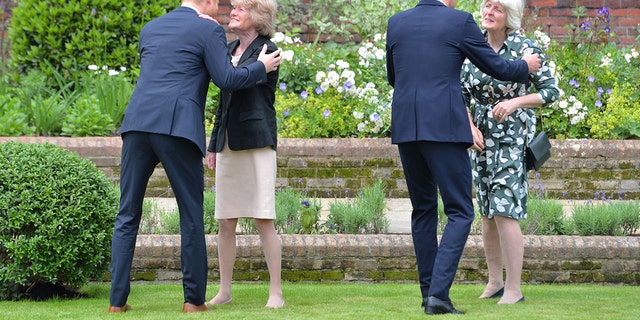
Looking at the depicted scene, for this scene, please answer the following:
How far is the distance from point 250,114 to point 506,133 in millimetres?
1315

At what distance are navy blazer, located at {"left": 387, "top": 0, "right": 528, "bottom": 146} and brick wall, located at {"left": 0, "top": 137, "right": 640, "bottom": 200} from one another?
12.4ft

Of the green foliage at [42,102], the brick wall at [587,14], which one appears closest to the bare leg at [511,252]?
the green foliage at [42,102]

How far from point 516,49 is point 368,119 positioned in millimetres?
4055

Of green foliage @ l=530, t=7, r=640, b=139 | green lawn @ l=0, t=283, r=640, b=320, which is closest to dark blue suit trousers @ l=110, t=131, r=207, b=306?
green lawn @ l=0, t=283, r=640, b=320

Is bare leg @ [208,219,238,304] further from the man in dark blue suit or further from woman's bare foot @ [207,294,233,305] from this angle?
the man in dark blue suit

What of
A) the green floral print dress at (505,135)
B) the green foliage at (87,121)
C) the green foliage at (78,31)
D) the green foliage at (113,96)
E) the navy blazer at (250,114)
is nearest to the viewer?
the navy blazer at (250,114)

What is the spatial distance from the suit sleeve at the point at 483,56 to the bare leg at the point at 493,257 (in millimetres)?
1009

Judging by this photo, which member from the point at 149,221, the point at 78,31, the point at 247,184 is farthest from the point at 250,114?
the point at 78,31

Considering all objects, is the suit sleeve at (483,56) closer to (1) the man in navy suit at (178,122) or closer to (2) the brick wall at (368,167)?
(1) the man in navy suit at (178,122)

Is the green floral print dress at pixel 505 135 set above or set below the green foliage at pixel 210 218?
above

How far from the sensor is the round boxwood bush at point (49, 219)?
18.6ft

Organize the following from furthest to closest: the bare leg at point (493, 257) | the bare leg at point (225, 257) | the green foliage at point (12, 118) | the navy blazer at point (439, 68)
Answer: the green foliage at point (12, 118) < the bare leg at point (493, 257) < the bare leg at point (225, 257) < the navy blazer at point (439, 68)

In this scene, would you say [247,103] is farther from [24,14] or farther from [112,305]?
[24,14]

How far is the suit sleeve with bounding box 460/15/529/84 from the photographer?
17.0 feet
